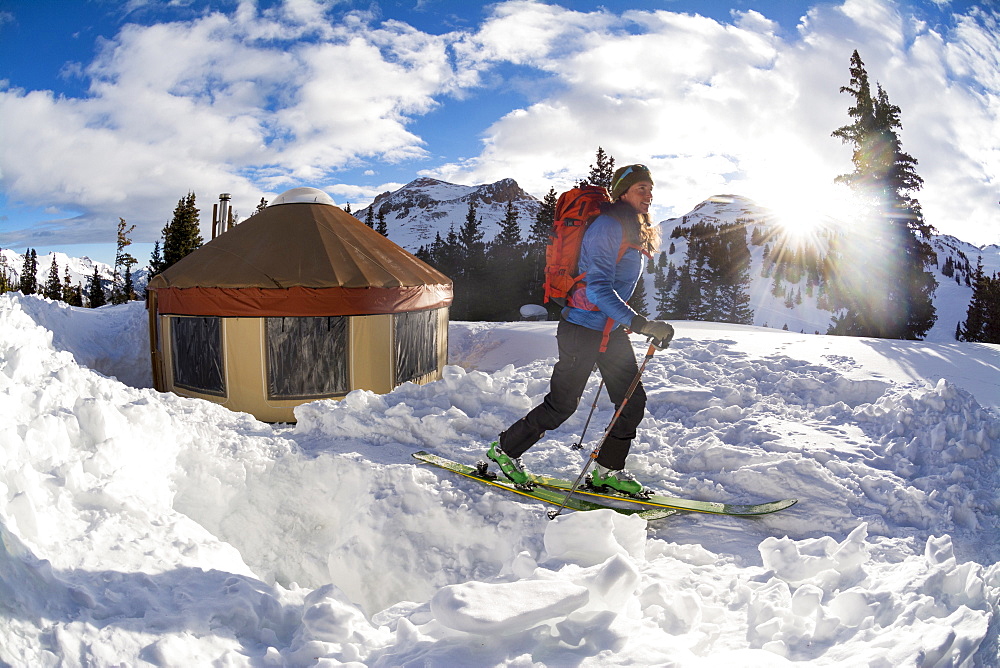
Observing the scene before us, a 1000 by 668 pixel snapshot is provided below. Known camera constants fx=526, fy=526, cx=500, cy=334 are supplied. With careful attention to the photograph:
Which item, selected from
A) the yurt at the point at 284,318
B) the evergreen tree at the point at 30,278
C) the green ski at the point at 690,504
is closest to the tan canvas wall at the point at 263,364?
the yurt at the point at 284,318

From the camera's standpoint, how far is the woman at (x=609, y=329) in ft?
9.09

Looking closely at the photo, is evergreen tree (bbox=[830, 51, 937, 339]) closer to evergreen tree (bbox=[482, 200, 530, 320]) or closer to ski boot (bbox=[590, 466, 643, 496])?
evergreen tree (bbox=[482, 200, 530, 320])

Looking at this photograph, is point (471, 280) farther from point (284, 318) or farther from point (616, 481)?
point (616, 481)

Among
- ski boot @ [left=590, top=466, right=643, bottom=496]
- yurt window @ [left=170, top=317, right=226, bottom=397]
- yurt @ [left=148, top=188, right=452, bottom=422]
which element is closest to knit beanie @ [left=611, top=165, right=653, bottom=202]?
ski boot @ [left=590, top=466, right=643, bottom=496]

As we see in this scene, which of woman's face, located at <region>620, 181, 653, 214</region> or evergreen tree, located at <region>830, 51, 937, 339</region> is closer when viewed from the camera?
woman's face, located at <region>620, 181, 653, 214</region>

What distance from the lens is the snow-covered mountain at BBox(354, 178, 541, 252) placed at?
141875 millimetres

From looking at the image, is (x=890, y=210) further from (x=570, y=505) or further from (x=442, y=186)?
(x=442, y=186)

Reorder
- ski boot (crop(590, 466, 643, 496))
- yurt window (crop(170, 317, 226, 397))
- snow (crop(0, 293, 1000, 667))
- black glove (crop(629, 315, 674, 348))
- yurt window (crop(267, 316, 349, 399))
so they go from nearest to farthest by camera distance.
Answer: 1. snow (crop(0, 293, 1000, 667))
2. black glove (crop(629, 315, 674, 348))
3. ski boot (crop(590, 466, 643, 496))
4. yurt window (crop(267, 316, 349, 399))
5. yurt window (crop(170, 317, 226, 397))

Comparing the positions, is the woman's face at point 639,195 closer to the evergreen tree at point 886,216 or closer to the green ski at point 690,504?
the green ski at point 690,504

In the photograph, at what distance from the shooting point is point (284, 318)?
5742 millimetres

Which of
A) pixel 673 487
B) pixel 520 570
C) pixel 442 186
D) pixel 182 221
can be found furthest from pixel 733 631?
pixel 442 186

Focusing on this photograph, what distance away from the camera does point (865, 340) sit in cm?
710

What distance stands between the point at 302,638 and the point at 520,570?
77 centimetres

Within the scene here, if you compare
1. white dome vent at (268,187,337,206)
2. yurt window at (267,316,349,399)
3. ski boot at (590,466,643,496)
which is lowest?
ski boot at (590,466,643,496)
